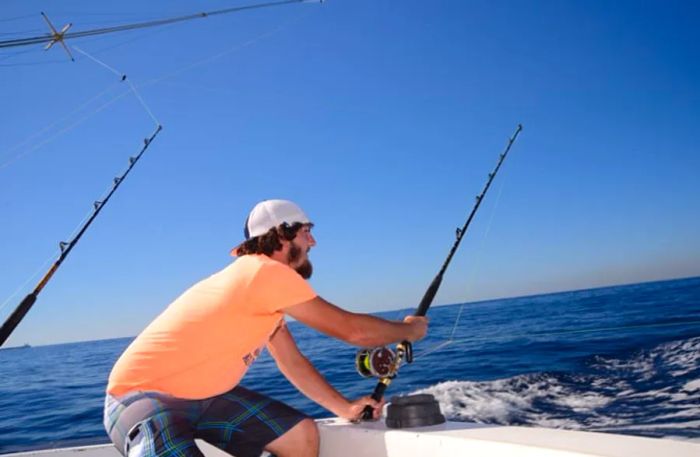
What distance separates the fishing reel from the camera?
1.95 meters

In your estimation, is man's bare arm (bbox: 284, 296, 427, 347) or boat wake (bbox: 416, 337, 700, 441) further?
boat wake (bbox: 416, 337, 700, 441)

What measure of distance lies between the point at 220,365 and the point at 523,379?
5530mm

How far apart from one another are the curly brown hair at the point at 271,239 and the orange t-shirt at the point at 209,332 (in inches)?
6.9

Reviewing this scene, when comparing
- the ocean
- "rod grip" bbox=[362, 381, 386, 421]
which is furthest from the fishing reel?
the ocean

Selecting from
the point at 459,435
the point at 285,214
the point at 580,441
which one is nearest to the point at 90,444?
the point at 285,214

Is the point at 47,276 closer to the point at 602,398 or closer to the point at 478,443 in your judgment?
the point at 478,443

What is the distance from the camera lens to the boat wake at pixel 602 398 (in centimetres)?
410

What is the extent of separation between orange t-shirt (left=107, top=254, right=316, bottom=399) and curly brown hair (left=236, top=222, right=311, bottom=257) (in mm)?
176

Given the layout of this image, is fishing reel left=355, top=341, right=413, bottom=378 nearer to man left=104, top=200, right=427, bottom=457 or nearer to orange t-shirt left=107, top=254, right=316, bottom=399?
man left=104, top=200, right=427, bottom=457

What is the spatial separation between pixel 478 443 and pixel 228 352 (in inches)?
31.2

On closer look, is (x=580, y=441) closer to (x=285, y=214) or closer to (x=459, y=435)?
(x=459, y=435)

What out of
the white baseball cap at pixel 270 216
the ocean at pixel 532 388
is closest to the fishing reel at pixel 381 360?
the ocean at pixel 532 388

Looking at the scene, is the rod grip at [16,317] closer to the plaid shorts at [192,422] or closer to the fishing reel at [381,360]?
the plaid shorts at [192,422]

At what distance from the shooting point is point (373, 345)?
1749 mm
